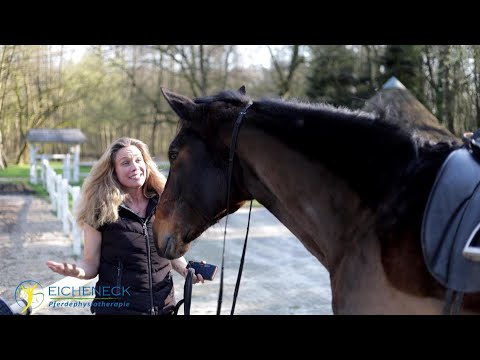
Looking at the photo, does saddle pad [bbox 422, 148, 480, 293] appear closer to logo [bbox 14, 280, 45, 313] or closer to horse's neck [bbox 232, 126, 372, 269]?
horse's neck [bbox 232, 126, 372, 269]

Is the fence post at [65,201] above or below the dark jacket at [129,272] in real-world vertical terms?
below

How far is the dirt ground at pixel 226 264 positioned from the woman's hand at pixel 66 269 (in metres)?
1.39

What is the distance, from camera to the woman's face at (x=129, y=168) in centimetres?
293

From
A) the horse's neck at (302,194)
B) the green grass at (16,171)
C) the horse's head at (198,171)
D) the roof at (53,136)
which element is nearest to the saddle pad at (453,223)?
the horse's neck at (302,194)

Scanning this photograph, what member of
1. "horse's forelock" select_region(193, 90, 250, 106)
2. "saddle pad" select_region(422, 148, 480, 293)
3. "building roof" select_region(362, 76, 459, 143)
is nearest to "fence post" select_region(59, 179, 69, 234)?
"building roof" select_region(362, 76, 459, 143)

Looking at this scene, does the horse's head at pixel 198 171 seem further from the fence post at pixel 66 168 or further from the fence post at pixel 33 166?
the fence post at pixel 66 168

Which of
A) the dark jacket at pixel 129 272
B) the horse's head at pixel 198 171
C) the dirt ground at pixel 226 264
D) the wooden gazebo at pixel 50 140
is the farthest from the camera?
the wooden gazebo at pixel 50 140

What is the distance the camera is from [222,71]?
1027 inches

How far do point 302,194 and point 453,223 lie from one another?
632 millimetres

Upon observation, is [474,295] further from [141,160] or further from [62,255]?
[62,255]

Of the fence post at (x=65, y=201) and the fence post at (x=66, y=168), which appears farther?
the fence post at (x=66, y=168)

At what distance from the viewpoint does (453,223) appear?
6.07 ft

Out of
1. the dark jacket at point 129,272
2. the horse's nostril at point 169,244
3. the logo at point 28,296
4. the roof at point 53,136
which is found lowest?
the roof at point 53,136
